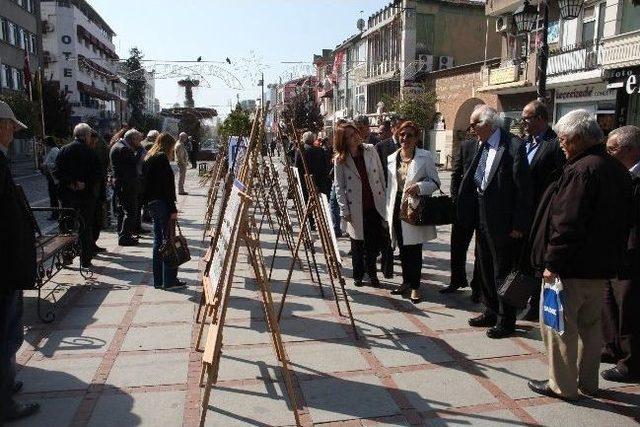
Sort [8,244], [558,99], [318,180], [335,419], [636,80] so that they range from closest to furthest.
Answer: [8,244] → [335,419] → [318,180] → [636,80] → [558,99]

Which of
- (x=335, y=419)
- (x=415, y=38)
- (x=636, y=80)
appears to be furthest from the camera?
(x=415, y=38)

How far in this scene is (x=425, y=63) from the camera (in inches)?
1177

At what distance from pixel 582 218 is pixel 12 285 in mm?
3277

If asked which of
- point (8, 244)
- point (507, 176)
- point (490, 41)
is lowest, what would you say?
point (8, 244)

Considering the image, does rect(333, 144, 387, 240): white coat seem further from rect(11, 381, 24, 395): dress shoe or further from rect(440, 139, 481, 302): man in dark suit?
rect(11, 381, 24, 395): dress shoe

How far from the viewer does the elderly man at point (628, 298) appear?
3.55 meters

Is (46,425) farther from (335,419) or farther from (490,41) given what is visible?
(490,41)

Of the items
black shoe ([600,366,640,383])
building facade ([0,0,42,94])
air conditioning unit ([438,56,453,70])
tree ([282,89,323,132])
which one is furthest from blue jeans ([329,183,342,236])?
building facade ([0,0,42,94])

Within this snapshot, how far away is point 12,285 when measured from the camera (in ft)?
9.61

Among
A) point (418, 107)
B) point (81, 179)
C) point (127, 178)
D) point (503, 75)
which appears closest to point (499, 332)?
point (81, 179)

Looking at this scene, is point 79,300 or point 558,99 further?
point 558,99

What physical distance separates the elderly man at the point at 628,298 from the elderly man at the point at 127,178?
6426 millimetres

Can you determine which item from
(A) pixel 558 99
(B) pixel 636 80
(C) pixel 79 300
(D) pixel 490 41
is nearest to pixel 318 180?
(C) pixel 79 300

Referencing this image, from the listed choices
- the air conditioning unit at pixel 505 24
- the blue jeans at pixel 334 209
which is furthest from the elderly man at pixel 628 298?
the air conditioning unit at pixel 505 24
